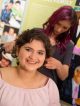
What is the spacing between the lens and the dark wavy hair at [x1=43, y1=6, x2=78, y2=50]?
155 centimetres

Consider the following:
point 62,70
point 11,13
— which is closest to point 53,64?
point 62,70

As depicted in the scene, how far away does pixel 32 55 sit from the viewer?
1.31 meters

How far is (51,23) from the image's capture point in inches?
62.6

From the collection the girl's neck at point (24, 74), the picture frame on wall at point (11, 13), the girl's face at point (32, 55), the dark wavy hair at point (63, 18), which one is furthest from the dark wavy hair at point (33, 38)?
the picture frame on wall at point (11, 13)

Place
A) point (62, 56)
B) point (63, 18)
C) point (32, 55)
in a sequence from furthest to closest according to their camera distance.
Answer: point (62, 56), point (63, 18), point (32, 55)

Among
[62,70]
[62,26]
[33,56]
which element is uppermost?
[62,26]

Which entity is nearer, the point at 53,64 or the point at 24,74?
the point at 24,74

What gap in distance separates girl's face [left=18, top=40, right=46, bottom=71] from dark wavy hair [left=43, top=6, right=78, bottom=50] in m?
0.28

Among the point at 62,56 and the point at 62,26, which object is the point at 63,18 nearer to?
the point at 62,26

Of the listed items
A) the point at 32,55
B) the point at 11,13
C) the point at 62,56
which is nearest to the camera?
the point at 32,55

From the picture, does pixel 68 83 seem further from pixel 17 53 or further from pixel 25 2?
pixel 25 2

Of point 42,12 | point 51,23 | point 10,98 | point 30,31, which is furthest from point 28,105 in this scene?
point 42,12

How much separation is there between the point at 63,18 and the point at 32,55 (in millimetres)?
361

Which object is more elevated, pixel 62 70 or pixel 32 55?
pixel 32 55
